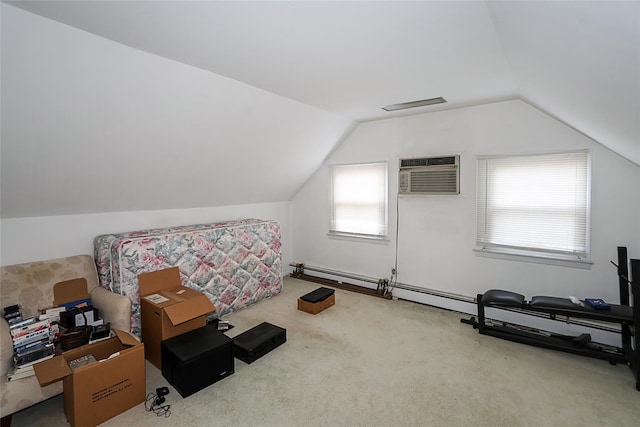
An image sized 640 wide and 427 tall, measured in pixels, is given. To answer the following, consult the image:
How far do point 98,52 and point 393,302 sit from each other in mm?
3812

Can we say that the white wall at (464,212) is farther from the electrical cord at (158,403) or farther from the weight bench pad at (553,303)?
the electrical cord at (158,403)

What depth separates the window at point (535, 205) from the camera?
2998 millimetres

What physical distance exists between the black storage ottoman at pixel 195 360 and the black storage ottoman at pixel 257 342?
0.66 ft

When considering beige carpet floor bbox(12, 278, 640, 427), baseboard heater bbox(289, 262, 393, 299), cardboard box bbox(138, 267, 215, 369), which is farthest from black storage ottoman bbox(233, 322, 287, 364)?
baseboard heater bbox(289, 262, 393, 299)

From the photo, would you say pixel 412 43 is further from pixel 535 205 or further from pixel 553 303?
pixel 553 303

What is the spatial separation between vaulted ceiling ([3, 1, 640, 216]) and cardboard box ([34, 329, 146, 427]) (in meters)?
1.37

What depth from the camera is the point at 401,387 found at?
2342 millimetres

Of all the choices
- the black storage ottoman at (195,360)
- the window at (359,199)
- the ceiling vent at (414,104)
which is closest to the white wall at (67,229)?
the black storage ottoman at (195,360)

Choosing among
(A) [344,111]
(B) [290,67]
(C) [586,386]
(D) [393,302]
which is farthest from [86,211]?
(C) [586,386]

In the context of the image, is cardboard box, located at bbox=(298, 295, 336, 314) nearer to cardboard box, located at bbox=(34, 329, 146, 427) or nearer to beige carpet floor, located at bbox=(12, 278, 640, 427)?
beige carpet floor, located at bbox=(12, 278, 640, 427)

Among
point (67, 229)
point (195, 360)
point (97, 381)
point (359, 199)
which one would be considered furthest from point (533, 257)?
point (67, 229)

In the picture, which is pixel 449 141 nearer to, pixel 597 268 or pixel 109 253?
pixel 597 268

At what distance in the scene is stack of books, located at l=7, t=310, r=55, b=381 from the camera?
1.94 meters

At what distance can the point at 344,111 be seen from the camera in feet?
12.2
